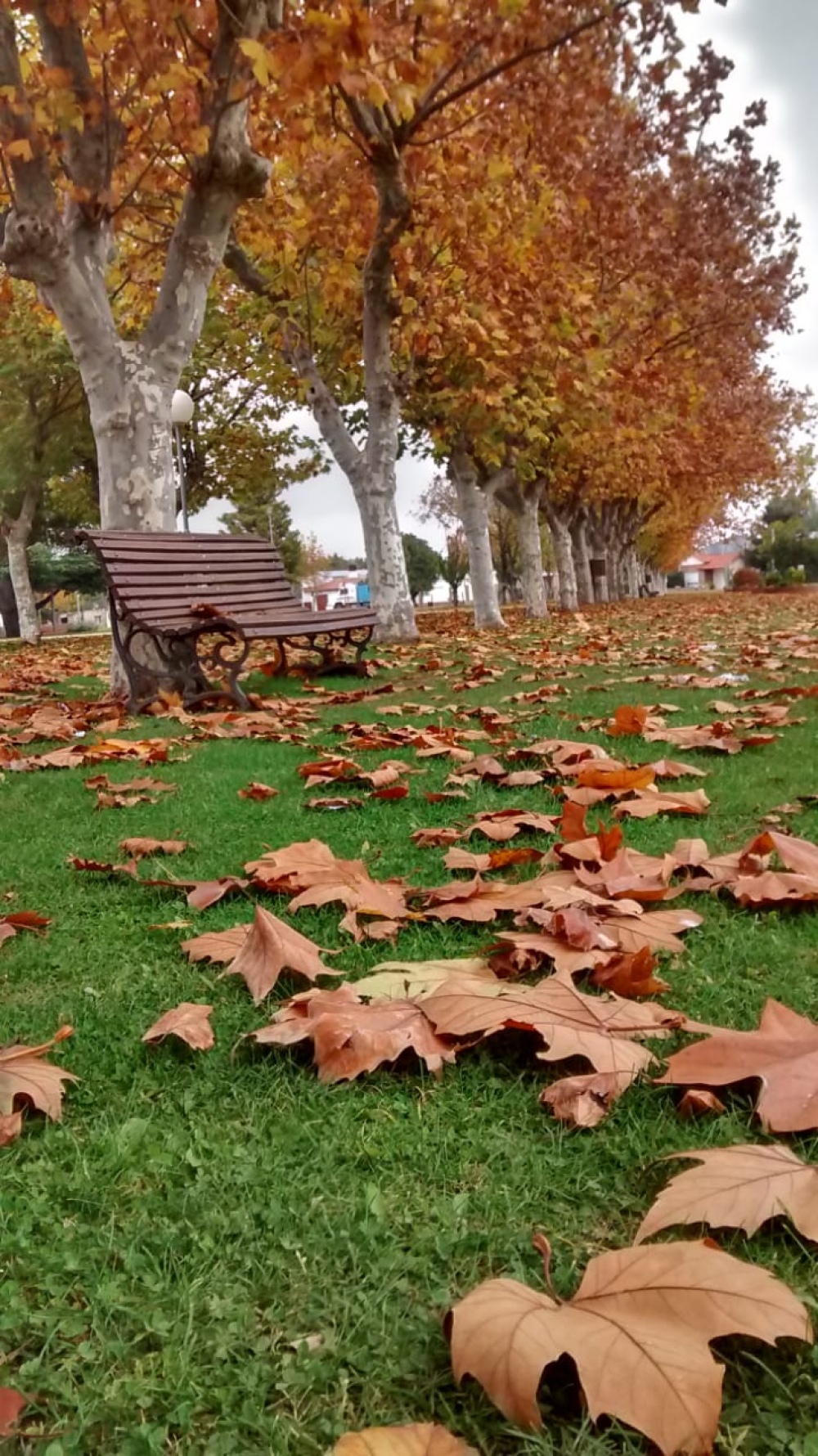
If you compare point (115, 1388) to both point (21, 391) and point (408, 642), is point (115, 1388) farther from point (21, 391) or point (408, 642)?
point (21, 391)

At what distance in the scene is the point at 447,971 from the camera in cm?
177

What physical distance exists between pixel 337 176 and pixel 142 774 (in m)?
10.2

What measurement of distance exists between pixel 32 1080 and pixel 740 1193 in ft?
3.45

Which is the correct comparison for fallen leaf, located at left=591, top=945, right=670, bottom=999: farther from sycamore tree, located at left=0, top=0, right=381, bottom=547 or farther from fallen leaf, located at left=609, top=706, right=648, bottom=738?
sycamore tree, located at left=0, top=0, right=381, bottom=547

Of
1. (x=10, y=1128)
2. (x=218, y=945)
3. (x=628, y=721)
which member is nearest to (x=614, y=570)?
(x=628, y=721)

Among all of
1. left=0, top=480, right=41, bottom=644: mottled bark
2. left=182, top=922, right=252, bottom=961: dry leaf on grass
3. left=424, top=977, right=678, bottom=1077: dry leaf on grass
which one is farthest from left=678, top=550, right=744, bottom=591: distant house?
left=424, top=977, right=678, bottom=1077: dry leaf on grass

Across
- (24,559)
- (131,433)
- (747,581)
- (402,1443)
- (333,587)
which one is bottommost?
(402,1443)

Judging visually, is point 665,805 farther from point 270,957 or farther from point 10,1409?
point 10,1409

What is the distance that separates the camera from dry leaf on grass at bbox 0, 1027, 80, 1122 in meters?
1.48

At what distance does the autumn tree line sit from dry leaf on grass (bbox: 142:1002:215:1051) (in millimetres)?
6217

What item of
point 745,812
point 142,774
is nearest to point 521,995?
point 745,812

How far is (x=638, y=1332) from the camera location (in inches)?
35.9

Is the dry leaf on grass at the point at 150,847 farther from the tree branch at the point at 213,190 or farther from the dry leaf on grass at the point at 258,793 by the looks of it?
the tree branch at the point at 213,190

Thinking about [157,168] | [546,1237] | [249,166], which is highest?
[157,168]
